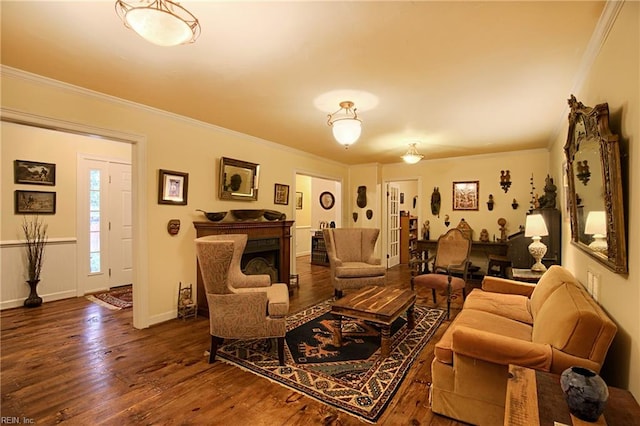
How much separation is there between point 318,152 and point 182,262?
313cm

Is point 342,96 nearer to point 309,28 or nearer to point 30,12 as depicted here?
point 309,28

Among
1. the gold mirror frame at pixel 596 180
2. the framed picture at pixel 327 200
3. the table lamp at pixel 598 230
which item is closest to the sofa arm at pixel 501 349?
the gold mirror frame at pixel 596 180

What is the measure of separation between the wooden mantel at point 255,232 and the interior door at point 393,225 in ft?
10.0

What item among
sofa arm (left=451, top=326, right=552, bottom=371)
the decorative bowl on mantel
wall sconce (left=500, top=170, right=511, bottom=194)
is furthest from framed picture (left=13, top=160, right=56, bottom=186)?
wall sconce (left=500, top=170, right=511, bottom=194)

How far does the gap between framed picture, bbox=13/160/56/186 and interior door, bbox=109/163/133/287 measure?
2.49 ft

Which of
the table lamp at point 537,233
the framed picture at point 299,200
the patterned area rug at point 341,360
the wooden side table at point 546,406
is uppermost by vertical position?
the framed picture at point 299,200

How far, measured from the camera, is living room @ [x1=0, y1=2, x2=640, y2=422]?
4.89 ft

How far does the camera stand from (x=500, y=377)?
5.69 ft

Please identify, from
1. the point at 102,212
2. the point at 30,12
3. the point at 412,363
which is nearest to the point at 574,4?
the point at 412,363

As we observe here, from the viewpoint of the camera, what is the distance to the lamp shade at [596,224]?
1.69 metres

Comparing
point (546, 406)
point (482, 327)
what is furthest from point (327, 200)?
point (546, 406)

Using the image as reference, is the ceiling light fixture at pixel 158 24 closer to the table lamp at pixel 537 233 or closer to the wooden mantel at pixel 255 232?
the wooden mantel at pixel 255 232

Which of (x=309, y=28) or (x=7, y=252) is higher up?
(x=309, y=28)

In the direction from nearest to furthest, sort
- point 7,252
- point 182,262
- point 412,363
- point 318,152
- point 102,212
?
1. point 412,363
2. point 182,262
3. point 7,252
4. point 102,212
5. point 318,152
